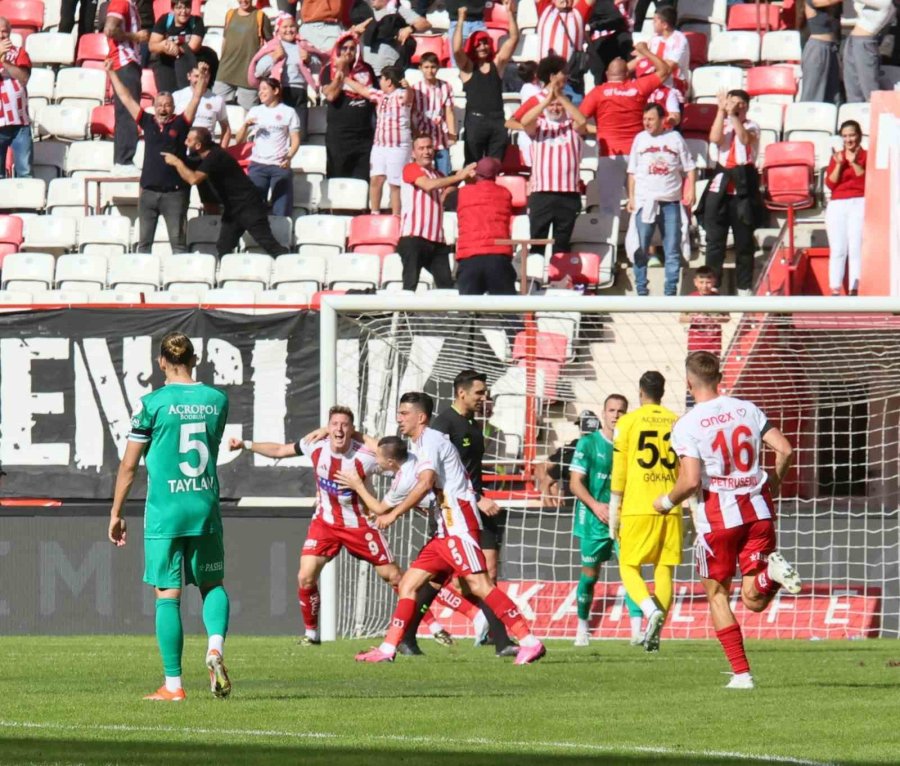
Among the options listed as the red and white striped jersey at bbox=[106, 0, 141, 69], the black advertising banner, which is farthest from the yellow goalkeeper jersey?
the red and white striped jersey at bbox=[106, 0, 141, 69]

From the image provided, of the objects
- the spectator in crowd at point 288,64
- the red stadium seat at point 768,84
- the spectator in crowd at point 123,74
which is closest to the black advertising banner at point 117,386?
the spectator in crowd at point 123,74

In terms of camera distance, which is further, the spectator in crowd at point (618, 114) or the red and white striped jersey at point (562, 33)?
the red and white striped jersey at point (562, 33)

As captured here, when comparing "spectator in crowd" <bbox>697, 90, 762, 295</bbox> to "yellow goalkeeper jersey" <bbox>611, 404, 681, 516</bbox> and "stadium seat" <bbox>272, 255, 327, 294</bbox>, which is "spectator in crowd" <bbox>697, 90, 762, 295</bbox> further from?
"yellow goalkeeper jersey" <bbox>611, 404, 681, 516</bbox>

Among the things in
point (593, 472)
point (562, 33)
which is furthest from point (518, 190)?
point (593, 472)

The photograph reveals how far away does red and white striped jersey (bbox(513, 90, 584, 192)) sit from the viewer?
18906 millimetres

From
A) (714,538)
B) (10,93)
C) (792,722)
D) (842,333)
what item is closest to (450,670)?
(714,538)

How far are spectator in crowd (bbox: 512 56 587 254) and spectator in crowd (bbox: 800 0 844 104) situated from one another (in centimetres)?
322

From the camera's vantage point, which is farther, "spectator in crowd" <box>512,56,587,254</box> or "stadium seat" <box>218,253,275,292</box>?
"stadium seat" <box>218,253,275,292</box>

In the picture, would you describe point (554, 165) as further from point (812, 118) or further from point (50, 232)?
point (50, 232)

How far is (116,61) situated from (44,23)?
4801 mm

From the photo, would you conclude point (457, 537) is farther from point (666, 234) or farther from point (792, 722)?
point (666, 234)

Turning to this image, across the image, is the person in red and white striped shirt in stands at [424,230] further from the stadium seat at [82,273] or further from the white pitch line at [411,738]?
the white pitch line at [411,738]

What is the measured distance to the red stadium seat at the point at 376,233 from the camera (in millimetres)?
19766

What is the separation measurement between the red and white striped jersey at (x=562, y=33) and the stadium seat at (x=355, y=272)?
11.7 feet
